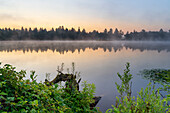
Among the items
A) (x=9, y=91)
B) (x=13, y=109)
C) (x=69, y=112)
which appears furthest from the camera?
(x=69, y=112)

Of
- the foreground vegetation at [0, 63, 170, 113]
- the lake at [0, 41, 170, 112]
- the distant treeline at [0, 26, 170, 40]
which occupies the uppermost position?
the distant treeline at [0, 26, 170, 40]

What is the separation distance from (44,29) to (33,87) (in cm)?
18685

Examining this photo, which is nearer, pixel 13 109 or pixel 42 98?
pixel 13 109

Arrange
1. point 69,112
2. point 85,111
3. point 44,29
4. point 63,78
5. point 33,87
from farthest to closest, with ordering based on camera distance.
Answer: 1. point 44,29
2. point 63,78
3. point 85,111
4. point 69,112
5. point 33,87

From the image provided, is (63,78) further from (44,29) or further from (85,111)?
(44,29)

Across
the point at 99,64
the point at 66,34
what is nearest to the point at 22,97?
the point at 99,64

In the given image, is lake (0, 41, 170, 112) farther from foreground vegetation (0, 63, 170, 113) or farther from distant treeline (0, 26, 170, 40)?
distant treeline (0, 26, 170, 40)

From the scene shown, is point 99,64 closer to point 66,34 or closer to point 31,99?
point 31,99

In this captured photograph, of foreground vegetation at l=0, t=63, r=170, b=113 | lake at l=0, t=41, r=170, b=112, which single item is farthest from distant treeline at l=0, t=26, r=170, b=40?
foreground vegetation at l=0, t=63, r=170, b=113

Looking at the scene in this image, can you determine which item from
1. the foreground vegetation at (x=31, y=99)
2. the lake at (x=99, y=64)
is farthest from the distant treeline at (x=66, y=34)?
the foreground vegetation at (x=31, y=99)

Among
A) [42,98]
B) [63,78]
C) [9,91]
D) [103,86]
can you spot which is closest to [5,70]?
[9,91]

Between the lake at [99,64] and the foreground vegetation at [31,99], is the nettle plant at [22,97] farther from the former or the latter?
the lake at [99,64]

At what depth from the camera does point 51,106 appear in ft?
9.95

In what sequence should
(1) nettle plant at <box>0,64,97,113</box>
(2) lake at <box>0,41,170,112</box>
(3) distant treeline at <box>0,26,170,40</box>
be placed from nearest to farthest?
(1) nettle plant at <box>0,64,97,113</box>, (2) lake at <box>0,41,170,112</box>, (3) distant treeline at <box>0,26,170,40</box>
